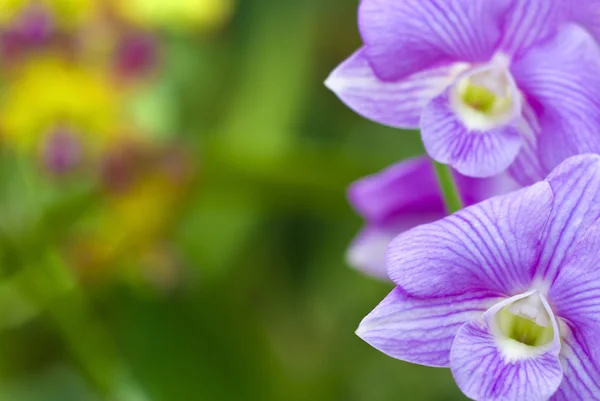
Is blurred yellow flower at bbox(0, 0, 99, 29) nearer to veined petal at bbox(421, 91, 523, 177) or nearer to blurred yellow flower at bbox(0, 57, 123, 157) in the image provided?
blurred yellow flower at bbox(0, 57, 123, 157)

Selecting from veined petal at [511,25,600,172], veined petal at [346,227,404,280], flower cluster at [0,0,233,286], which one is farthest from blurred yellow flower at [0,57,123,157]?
veined petal at [511,25,600,172]

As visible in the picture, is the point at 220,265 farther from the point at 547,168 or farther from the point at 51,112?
the point at 547,168

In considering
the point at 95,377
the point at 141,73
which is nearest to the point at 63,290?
the point at 95,377

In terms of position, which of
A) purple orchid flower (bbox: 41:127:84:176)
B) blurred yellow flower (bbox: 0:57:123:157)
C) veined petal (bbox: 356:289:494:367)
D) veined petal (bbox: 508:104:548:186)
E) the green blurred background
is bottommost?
the green blurred background

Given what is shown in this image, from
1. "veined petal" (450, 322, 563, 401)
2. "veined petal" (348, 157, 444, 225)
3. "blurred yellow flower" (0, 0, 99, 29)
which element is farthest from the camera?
"blurred yellow flower" (0, 0, 99, 29)

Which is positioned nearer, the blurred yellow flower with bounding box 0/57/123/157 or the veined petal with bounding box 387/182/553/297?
the veined petal with bounding box 387/182/553/297

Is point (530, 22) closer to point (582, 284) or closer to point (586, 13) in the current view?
point (586, 13)
